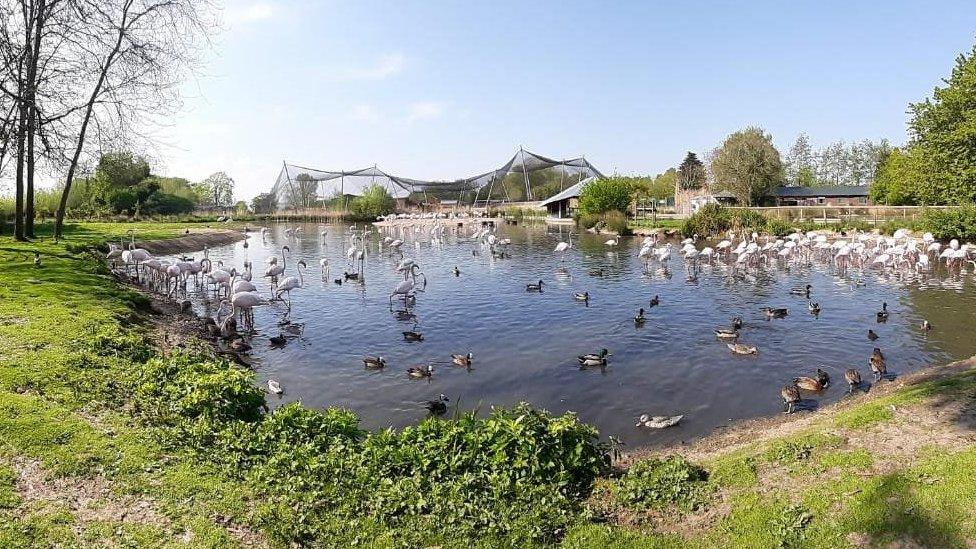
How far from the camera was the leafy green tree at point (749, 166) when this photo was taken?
76.8 metres

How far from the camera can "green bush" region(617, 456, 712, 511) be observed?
6.29 meters

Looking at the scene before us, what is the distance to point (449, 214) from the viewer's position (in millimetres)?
99312

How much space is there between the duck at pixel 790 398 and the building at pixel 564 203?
67.7 meters

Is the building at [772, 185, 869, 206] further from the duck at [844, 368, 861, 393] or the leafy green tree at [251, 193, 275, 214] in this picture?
the leafy green tree at [251, 193, 275, 214]

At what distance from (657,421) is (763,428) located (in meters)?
1.74

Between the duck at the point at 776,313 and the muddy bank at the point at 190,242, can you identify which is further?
the muddy bank at the point at 190,242

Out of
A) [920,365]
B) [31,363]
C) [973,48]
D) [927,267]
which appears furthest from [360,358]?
[973,48]

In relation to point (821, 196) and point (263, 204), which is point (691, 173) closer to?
point (821, 196)

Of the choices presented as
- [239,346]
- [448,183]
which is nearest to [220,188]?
[448,183]

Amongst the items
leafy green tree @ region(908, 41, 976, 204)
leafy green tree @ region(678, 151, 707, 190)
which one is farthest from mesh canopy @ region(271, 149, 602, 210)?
leafy green tree @ region(908, 41, 976, 204)

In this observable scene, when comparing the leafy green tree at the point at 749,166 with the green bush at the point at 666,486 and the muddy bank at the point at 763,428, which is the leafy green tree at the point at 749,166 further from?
the green bush at the point at 666,486

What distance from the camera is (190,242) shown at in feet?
143

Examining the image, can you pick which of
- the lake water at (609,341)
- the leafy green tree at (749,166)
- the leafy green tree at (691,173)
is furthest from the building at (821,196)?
the lake water at (609,341)

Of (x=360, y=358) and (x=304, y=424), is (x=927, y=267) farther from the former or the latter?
(x=304, y=424)
